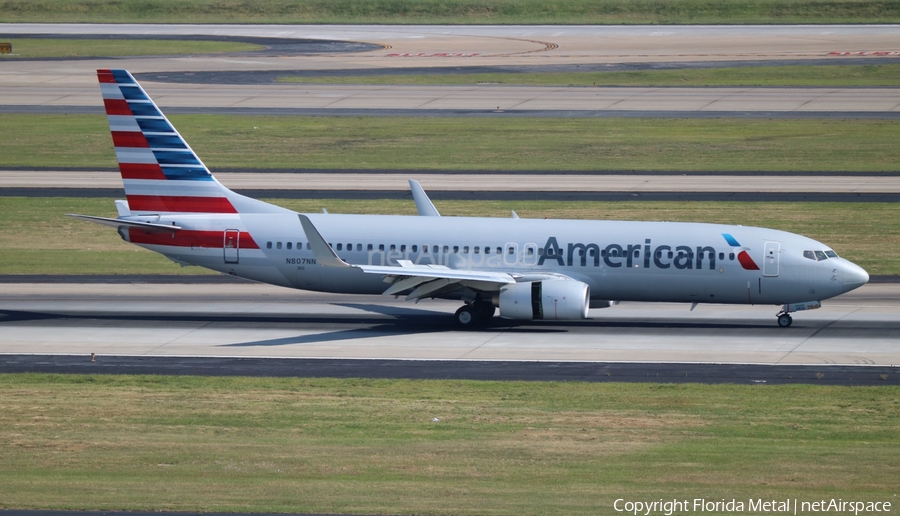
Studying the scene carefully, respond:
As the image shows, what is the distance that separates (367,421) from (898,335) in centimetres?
2085

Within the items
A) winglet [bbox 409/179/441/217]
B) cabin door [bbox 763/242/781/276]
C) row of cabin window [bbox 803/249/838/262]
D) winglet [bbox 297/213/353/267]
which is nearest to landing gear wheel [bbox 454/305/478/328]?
winglet [bbox 297/213/353/267]

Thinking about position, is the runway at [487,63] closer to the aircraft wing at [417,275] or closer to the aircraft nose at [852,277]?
the aircraft nose at [852,277]

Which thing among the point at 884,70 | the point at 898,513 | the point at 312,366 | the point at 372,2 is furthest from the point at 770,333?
the point at 372,2

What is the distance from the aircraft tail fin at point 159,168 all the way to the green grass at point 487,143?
29438 millimetres

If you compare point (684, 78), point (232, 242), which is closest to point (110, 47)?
point (684, 78)

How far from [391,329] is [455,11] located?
11824 cm

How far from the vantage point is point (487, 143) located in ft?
265

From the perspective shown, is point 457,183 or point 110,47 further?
point 110,47

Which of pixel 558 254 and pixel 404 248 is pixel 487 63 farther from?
pixel 558 254

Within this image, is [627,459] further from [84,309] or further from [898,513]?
[84,309]

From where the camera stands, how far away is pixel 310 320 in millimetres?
44469

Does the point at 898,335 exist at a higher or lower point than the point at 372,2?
lower

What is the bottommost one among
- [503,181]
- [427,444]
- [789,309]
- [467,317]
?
Answer: [427,444]

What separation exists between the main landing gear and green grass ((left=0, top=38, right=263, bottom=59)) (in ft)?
271
